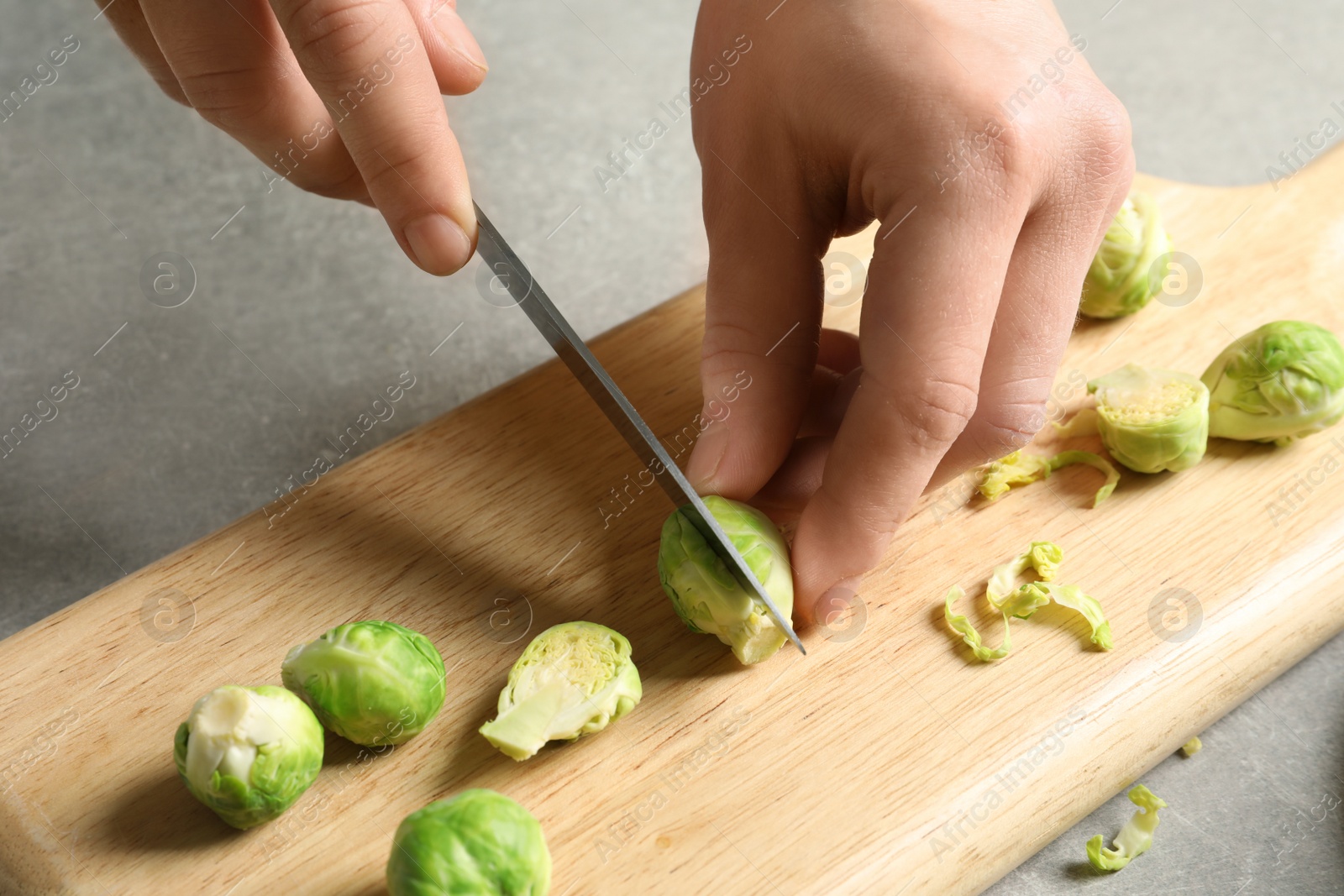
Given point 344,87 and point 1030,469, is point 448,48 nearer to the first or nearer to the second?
point 344,87

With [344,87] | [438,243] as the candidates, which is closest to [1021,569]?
[438,243]

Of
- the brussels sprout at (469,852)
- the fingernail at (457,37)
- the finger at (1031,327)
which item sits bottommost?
the finger at (1031,327)

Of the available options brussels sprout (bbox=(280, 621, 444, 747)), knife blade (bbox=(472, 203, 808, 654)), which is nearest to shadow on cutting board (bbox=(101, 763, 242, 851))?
brussels sprout (bbox=(280, 621, 444, 747))

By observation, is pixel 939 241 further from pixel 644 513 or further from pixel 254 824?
pixel 254 824

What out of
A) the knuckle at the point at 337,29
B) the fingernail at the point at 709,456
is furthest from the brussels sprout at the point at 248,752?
the knuckle at the point at 337,29

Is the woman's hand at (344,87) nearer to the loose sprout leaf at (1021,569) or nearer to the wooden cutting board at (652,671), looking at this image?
the wooden cutting board at (652,671)

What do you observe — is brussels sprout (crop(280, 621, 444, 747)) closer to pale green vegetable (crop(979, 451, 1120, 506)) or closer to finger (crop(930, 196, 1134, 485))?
finger (crop(930, 196, 1134, 485))
